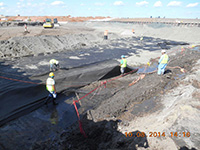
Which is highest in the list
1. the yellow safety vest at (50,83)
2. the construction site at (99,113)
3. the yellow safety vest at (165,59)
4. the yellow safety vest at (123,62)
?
the yellow safety vest at (165,59)

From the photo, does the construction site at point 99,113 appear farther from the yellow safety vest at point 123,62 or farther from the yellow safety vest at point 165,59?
the yellow safety vest at point 165,59

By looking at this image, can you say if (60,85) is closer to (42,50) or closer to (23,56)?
(23,56)

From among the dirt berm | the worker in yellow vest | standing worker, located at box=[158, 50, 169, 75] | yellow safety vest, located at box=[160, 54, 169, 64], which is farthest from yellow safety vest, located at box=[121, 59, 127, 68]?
yellow safety vest, located at box=[160, 54, 169, 64]

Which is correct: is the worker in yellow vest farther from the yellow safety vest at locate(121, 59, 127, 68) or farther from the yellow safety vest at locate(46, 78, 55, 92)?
the yellow safety vest at locate(46, 78, 55, 92)

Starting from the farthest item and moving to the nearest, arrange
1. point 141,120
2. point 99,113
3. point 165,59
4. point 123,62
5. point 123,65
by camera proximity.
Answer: point 123,65 < point 123,62 < point 165,59 < point 99,113 < point 141,120

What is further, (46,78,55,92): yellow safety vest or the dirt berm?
(46,78,55,92): yellow safety vest

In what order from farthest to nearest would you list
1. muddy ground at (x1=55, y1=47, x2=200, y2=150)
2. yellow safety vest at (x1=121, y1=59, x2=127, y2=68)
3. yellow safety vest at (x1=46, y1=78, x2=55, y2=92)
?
yellow safety vest at (x1=121, y1=59, x2=127, y2=68)
yellow safety vest at (x1=46, y1=78, x2=55, y2=92)
muddy ground at (x1=55, y1=47, x2=200, y2=150)

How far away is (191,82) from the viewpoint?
662 centimetres

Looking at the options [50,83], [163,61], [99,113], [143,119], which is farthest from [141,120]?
[163,61]

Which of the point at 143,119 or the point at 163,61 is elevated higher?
the point at 163,61

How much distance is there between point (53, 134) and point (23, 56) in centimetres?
1139

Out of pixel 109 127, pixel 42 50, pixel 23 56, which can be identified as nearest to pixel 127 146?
pixel 109 127

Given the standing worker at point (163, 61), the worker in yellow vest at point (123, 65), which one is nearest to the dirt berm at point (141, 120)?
the standing worker at point (163, 61)

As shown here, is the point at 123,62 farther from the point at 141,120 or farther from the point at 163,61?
the point at 141,120
